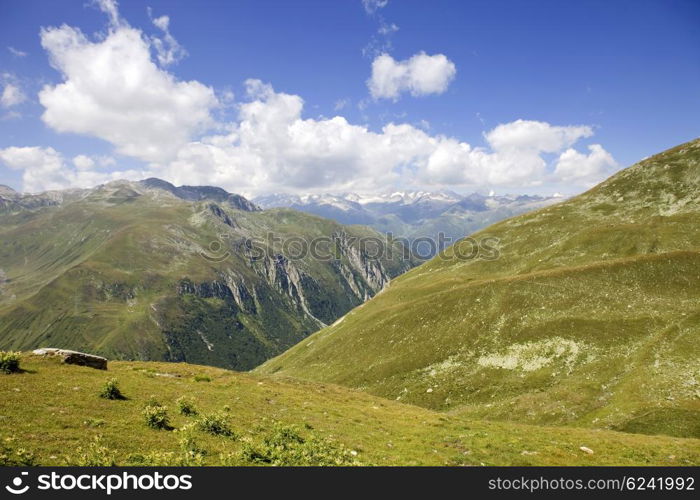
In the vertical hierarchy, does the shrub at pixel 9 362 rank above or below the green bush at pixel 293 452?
above

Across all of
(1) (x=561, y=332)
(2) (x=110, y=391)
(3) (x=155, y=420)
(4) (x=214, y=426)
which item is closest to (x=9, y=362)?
(2) (x=110, y=391)

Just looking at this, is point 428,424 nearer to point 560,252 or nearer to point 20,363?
point 20,363

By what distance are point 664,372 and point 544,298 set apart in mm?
25468

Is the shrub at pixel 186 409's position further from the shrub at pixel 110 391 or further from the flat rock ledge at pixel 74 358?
the flat rock ledge at pixel 74 358

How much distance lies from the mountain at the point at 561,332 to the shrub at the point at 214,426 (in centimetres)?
4056

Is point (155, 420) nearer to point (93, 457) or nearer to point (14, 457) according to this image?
point (93, 457)

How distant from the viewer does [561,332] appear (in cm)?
6256

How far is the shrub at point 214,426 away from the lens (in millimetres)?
19864

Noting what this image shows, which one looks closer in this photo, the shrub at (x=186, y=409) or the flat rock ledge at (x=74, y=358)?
the shrub at (x=186, y=409)

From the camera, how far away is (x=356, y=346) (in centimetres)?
8844

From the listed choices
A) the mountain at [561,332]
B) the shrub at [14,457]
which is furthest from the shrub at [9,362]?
the mountain at [561,332]

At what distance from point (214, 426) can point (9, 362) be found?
15296 millimetres

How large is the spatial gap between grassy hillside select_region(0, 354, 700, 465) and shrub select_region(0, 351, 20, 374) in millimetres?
734
